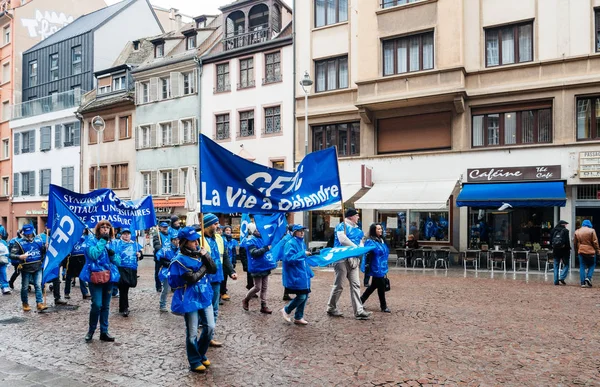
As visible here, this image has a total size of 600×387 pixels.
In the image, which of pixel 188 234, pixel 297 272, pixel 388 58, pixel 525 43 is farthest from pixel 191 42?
pixel 188 234

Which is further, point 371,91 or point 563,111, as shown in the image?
point 371,91

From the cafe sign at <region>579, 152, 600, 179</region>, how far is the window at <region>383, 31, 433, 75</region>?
7210 mm

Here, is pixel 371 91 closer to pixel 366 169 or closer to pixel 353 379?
pixel 366 169

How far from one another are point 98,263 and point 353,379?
13.9 feet

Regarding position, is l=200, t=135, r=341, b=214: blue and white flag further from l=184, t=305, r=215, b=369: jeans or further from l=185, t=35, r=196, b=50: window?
l=185, t=35, r=196, b=50: window

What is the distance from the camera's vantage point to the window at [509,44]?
73.4ft

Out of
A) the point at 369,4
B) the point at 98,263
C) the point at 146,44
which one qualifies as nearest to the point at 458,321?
the point at 98,263

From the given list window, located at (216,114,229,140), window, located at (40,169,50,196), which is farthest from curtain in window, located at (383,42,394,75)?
window, located at (40,169,50,196)

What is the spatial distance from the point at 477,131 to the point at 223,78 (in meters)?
15.5

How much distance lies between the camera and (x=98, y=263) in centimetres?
820

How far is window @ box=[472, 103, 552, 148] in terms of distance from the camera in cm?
2191

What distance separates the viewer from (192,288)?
6504 millimetres

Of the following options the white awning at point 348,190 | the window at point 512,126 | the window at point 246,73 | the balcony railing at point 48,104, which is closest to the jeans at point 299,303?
the white awning at point 348,190

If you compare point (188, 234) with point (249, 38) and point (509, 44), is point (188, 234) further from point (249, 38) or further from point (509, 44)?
point (249, 38)
